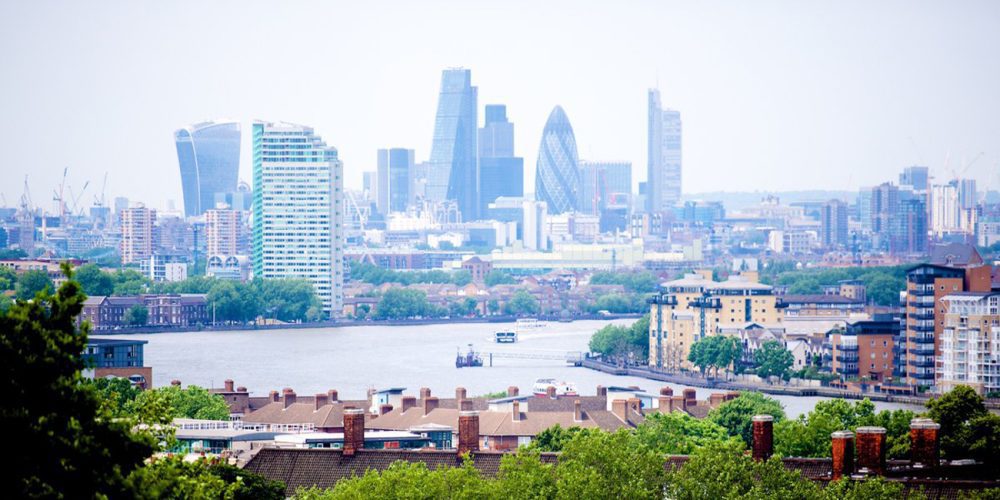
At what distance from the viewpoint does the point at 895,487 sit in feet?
28.4

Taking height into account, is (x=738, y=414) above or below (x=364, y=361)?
above

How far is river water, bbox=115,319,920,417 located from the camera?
33.7 meters

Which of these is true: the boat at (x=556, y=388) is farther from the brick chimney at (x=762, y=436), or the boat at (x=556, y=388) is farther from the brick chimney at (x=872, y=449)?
the brick chimney at (x=872, y=449)

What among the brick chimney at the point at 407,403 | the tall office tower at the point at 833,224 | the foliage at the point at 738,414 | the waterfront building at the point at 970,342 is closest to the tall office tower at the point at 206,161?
the tall office tower at the point at 833,224

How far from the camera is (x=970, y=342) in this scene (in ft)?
118

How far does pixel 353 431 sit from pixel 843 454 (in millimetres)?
3316

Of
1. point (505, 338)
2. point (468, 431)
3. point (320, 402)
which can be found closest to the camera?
point (468, 431)

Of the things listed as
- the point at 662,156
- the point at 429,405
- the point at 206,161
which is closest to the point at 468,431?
the point at 429,405

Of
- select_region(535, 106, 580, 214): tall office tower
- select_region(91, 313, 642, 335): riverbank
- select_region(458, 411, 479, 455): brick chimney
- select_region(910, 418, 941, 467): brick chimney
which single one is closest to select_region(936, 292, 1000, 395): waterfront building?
select_region(91, 313, 642, 335): riverbank

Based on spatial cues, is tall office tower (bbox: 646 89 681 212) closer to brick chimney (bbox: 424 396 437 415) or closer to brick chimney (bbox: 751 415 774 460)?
brick chimney (bbox: 424 396 437 415)

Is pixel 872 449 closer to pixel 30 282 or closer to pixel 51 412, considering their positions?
pixel 51 412

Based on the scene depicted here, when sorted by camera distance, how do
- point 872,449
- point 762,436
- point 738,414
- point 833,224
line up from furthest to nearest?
point 833,224
point 738,414
point 762,436
point 872,449

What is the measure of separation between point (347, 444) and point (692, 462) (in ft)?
11.9

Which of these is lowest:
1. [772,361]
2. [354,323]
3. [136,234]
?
[354,323]
